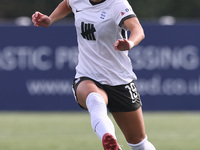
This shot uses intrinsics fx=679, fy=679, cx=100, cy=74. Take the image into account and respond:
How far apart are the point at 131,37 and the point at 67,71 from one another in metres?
10.5

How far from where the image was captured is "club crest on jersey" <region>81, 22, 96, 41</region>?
6.62 metres

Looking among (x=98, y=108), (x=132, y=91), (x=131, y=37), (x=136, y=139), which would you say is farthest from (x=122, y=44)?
(x=136, y=139)

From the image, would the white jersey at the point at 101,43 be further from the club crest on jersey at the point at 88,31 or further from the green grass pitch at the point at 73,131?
the green grass pitch at the point at 73,131

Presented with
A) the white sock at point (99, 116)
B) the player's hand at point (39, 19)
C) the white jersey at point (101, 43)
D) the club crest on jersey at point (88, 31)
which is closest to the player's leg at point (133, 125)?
the white jersey at point (101, 43)

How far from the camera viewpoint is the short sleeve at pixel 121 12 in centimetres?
637

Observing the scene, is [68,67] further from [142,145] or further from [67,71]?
[142,145]

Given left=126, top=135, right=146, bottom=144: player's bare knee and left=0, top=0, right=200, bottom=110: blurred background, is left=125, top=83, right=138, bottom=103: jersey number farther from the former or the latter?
left=0, top=0, right=200, bottom=110: blurred background

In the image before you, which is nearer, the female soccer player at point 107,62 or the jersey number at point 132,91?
the female soccer player at point 107,62

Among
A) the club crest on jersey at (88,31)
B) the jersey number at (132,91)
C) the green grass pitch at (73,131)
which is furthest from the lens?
the green grass pitch at (73,131)

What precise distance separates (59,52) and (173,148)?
7154mm

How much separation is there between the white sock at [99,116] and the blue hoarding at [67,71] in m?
10.1

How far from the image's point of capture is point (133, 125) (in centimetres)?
686

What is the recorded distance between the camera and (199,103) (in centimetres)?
1656

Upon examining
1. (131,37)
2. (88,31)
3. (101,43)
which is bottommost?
(101,43)
